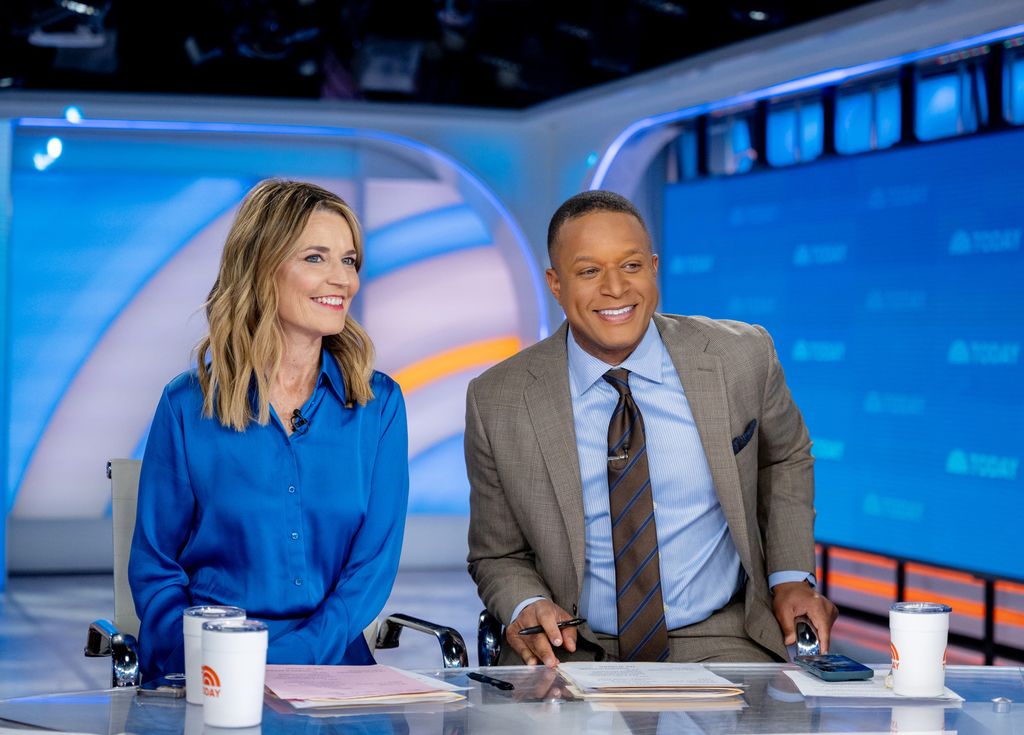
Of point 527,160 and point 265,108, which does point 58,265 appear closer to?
point 265,108

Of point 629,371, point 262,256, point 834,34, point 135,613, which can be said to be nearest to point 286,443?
point 262,256

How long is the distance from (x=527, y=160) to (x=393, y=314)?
3.92 ft

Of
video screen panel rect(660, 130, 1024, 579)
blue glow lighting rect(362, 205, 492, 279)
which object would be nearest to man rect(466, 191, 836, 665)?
video screen panel rect(660, 130, 1024, 579)

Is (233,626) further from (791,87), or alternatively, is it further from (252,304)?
(791,87)

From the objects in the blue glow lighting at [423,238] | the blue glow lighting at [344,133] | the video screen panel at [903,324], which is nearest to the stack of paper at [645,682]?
the video screen panel at [903,324]

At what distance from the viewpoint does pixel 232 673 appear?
1.61m

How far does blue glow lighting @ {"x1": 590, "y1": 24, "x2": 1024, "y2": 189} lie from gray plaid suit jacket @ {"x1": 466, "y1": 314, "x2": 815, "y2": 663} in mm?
2336

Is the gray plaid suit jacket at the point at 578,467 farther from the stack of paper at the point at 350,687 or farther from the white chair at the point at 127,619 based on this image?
the stack of paper at the point at 350,687

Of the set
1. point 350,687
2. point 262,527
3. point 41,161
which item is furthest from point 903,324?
point 41,161

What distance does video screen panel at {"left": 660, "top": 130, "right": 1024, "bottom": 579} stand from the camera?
5.05 meters

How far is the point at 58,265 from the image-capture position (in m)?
7.22

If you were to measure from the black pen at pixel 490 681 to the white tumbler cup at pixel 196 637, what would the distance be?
1.35 ft

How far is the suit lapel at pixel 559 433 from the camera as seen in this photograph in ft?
8.32

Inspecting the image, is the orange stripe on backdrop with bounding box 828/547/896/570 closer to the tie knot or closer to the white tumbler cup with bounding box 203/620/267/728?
the tie knot
